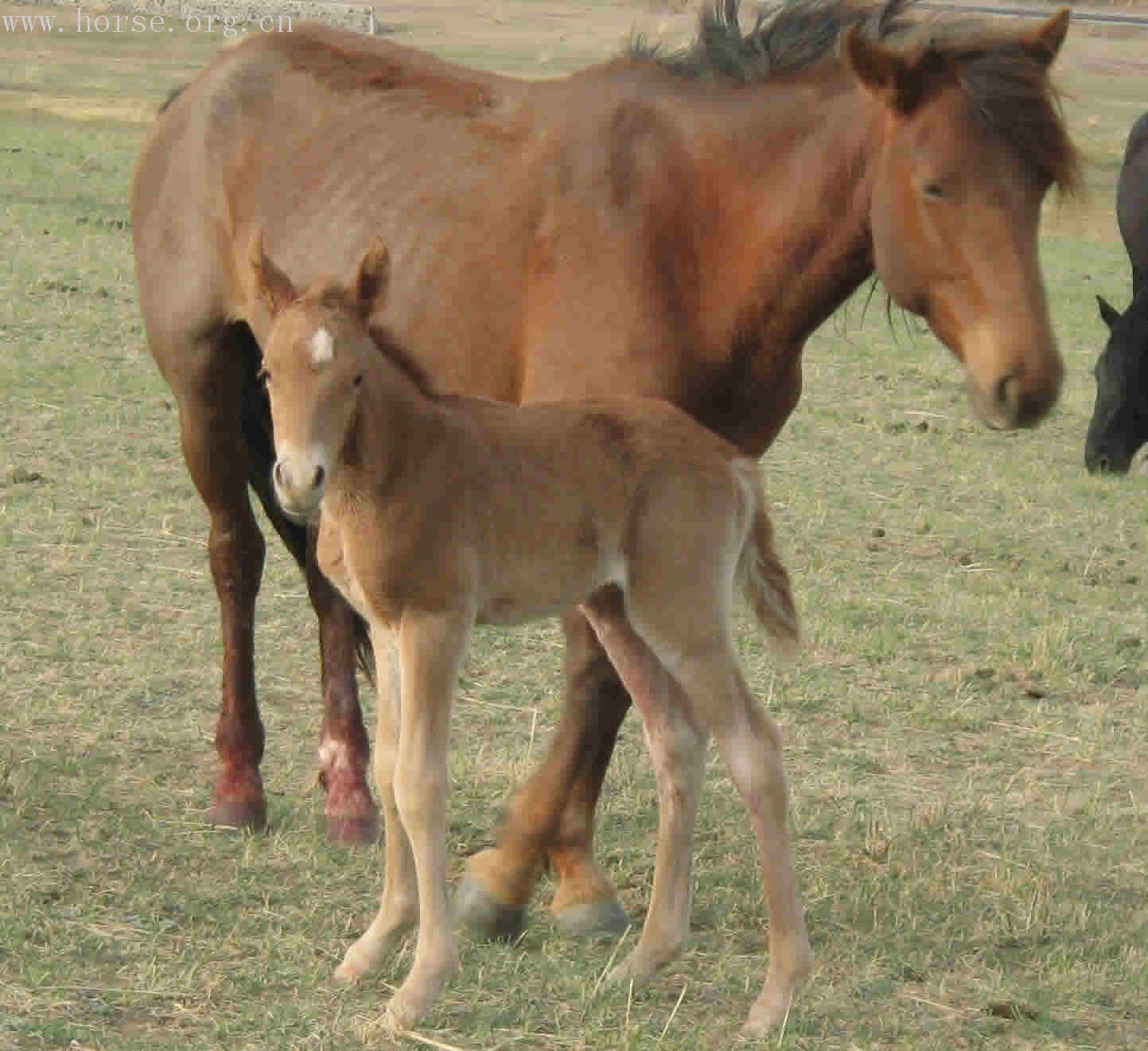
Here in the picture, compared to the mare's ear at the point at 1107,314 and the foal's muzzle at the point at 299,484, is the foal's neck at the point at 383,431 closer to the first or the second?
the foal's muzzle at the point at 299,484

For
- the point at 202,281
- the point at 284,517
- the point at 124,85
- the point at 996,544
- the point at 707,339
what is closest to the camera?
the point at 707,339

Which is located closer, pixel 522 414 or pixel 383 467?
pixel 383 467

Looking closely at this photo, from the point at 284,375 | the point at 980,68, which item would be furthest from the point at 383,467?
the point at 980,68

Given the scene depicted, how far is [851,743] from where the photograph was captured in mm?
6000

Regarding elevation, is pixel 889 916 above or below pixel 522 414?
below

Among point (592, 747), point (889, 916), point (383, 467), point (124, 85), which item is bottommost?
point (124, 85)

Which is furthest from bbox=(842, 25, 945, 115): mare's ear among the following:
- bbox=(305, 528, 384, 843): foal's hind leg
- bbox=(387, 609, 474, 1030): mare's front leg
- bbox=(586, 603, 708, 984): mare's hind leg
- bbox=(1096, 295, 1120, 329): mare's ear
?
bbox=(1096, 295, 1120, 329): mare's ear

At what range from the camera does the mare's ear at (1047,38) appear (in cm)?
427

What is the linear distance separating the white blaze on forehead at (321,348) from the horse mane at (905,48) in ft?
4.35

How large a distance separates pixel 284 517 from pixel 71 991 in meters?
2.09

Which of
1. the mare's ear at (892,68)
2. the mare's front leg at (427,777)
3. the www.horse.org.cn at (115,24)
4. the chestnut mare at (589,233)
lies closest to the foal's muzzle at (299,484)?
the mare's front leg at (427,777)

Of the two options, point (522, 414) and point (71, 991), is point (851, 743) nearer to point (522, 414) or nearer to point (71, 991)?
point (522, 414)

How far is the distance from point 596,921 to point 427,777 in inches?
32.9

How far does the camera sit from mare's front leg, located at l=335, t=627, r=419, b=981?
159 inches
